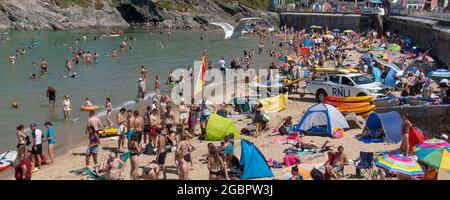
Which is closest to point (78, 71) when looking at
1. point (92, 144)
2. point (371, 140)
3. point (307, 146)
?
point (92, 144)

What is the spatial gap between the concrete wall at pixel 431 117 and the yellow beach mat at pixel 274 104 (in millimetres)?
5570

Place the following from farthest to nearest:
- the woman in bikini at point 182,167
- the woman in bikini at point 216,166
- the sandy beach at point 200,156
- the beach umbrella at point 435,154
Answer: the sandy beach at point 200,156 → the woman in bikini at point 182,167 → the woman in bikini at point 216,166 → the beach umbrella at point 435,154

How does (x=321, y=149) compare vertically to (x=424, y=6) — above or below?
below

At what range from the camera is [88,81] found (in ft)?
106

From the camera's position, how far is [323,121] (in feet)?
55.3

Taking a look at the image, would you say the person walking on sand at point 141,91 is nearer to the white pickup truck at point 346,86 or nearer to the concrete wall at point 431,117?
the white pickup truck at point 346,86

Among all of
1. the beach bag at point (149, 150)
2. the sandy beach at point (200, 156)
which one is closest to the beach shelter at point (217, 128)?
the sandy beach at point (200, 156)

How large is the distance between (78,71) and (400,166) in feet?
97.8

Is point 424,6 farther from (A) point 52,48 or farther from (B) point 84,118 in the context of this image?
(B) point 84,118

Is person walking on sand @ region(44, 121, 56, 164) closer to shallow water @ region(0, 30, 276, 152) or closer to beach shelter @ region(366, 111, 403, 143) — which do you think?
shallow water @ region(0, 30, 276, 152)

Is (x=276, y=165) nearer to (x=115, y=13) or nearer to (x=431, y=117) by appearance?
(x=431, y=117)

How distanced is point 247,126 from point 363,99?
14.5 feet

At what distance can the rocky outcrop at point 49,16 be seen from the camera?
79.9m

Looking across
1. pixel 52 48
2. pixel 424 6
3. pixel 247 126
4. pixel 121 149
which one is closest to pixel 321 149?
pixel 247 126
